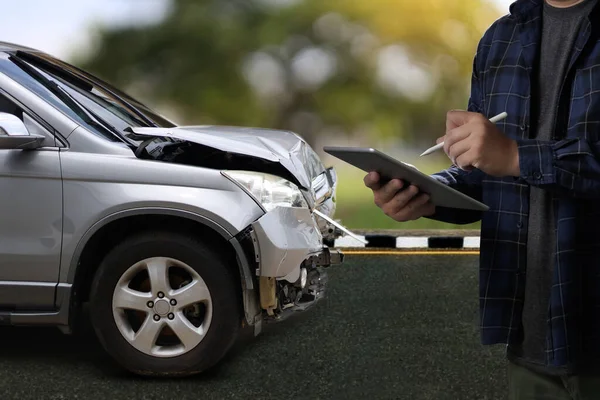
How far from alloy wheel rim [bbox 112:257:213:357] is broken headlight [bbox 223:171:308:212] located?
470mm

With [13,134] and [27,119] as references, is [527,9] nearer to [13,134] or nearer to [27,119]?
[13,134]

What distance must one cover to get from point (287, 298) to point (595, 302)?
7.93 ft

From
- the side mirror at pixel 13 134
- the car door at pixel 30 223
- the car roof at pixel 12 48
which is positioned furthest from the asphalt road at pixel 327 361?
the car roof at pixel 12 48

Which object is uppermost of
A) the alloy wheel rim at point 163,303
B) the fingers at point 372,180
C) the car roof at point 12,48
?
the car roof at point 12,48

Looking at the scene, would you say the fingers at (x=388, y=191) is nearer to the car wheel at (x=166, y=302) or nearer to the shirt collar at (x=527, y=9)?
the shirt collar at (x=527, y=9)

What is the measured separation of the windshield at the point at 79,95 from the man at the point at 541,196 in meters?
2.59

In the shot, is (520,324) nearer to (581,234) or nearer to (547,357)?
(547,357)

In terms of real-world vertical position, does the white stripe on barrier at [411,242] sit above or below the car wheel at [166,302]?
above

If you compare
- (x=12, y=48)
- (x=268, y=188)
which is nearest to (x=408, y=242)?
(x=268, y=188)

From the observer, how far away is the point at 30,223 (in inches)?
149

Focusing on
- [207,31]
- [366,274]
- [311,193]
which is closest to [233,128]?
[311,193]

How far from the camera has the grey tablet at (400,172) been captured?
1.52 m

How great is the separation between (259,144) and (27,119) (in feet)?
3.76

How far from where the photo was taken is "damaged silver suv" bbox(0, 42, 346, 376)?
3727mm
